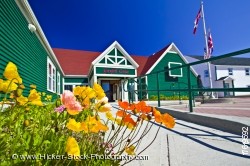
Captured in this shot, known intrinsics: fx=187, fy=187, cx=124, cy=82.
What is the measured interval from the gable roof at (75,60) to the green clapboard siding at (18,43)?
1154cm

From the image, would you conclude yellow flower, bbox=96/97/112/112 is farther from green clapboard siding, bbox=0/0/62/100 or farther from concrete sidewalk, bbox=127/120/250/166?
green clapboard siding, bbox=0/0/62/100

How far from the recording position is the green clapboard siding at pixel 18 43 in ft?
17.5

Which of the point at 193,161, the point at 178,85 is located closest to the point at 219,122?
the point at 193,161

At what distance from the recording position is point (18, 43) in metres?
6.62

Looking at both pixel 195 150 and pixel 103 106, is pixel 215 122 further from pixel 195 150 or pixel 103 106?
pixel 103 106

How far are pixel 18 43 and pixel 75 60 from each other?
16902 mm

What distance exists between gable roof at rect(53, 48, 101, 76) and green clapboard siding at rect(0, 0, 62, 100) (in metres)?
11.5

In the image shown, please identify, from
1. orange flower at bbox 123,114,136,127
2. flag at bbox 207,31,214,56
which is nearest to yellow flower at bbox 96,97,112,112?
orange flower at bbox 123,114,136,127

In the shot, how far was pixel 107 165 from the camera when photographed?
1.23m

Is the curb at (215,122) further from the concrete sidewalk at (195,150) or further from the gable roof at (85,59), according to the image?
the gable roof at (85,59)

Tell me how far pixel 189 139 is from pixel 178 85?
742 inches

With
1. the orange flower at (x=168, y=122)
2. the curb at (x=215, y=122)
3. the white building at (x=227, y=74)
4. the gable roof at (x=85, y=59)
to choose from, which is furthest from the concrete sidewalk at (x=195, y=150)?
the white building at (x=227, y=74)

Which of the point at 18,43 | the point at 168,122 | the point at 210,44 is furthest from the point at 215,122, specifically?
the point at 210,44

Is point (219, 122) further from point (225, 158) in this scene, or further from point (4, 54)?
point (4, 54)
